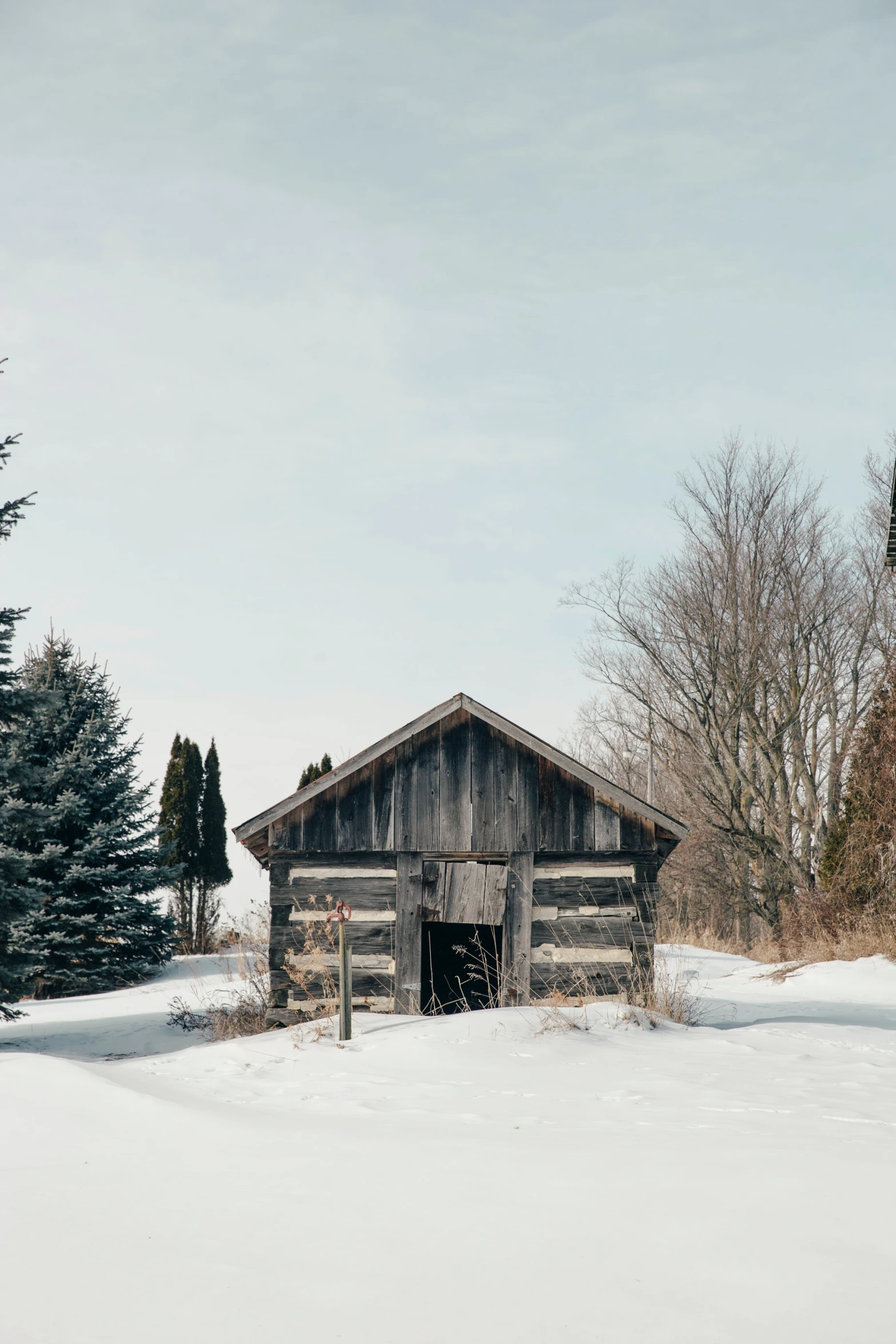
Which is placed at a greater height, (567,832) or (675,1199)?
(567,832)

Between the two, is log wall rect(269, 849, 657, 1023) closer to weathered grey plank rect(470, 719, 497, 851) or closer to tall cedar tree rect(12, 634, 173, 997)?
weathered grey plank rect(470, 719, 497, 851)

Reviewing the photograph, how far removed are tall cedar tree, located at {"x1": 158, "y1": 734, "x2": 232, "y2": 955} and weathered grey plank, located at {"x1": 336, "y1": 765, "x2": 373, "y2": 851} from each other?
54.3ft

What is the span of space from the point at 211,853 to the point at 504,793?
64.8 ft

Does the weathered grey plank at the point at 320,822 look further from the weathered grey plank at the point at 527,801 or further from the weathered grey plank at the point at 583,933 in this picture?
the weathered grey plank at the point at 583,933

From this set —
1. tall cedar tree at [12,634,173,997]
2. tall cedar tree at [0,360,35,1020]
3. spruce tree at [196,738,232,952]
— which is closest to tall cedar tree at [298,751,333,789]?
spruce tree at [196,738,232,952]

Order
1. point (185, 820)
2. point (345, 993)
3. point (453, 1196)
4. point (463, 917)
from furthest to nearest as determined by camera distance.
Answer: point (185, 820) < point (463, 917) < point (345, 993) < point (453, 1196)

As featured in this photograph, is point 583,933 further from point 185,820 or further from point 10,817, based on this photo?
point 185,820

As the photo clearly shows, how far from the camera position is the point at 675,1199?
5188 mm

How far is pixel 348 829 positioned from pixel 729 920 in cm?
2452

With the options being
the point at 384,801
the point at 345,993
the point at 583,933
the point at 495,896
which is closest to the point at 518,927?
the point at 495,896

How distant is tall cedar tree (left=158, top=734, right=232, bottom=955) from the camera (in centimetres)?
2962

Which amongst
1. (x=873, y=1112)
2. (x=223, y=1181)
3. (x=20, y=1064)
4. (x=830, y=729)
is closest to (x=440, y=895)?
(x=20, y=1064)

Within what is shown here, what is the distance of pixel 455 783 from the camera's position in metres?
13.8

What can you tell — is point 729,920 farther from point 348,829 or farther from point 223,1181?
point 223,1181
